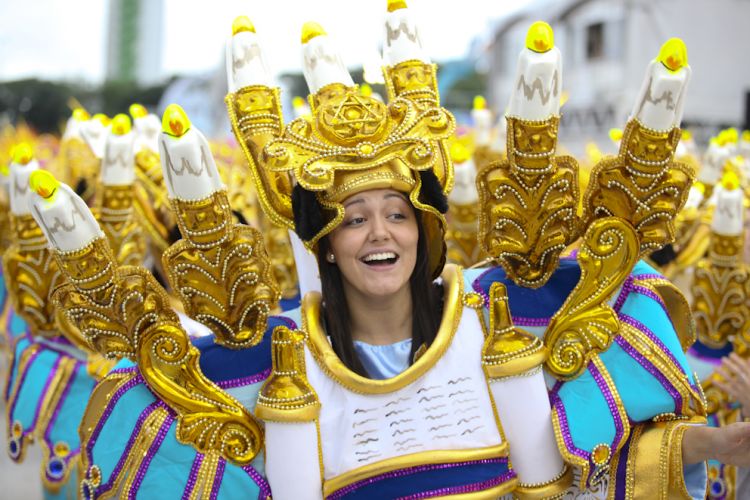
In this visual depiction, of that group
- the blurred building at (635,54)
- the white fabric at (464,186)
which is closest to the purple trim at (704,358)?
the white fabric at (464,186)

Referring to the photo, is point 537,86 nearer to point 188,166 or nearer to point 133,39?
point 188,166

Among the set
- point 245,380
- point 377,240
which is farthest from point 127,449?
point 377,240

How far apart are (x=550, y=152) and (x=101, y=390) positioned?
42.4 inches

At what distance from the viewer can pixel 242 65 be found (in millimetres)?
1991

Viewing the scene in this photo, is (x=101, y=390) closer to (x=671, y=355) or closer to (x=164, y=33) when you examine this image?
(x=671, y=355)

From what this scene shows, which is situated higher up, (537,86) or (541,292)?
(537,86)

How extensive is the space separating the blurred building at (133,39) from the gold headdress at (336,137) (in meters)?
38.9

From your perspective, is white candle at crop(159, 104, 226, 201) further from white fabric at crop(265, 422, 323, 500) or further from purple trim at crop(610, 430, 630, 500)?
purple trim at crop(610, 430, 630, 500)

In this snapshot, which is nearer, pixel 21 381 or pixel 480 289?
pixel 480 289

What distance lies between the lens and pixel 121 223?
105 inches

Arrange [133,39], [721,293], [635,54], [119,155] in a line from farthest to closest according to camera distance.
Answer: [133,39], [635,54], [721,293], [119,155]

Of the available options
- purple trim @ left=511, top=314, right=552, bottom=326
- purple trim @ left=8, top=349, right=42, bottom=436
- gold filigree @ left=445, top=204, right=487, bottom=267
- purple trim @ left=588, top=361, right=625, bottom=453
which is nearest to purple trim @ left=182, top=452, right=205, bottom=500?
purple trim @ left=511, top=314, right=552, bottom=326

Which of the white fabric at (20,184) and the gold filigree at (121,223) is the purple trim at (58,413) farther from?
the white fabric at (20,184)

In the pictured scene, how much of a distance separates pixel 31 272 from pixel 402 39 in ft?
4.22
